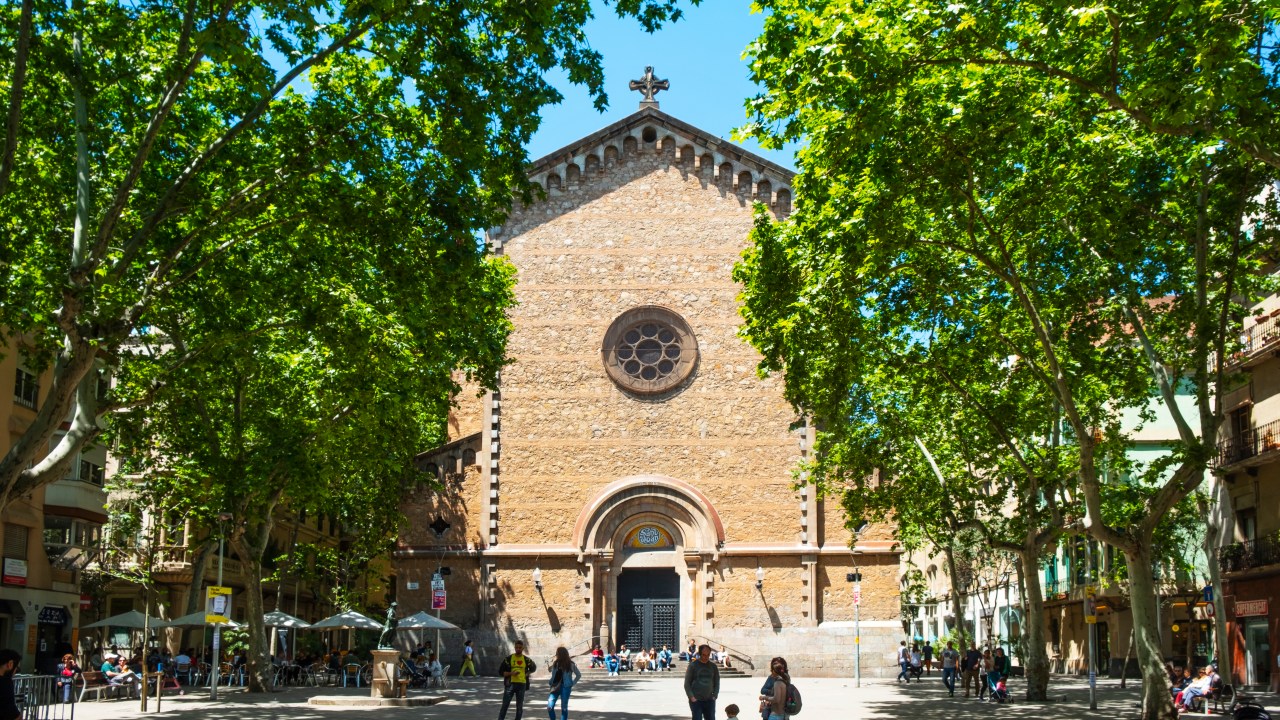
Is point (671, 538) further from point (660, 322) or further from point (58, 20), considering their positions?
point (58, 20)

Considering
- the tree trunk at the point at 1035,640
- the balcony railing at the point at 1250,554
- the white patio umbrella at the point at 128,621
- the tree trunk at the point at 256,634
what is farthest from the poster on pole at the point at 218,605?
the balcony railing at the point at 1250,554

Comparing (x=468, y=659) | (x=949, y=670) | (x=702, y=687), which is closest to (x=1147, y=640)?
(x=702, y=687)

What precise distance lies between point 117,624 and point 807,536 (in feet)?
62.7

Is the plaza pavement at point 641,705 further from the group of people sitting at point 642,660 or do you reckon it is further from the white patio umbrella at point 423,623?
the group of people sitting at point 642,660

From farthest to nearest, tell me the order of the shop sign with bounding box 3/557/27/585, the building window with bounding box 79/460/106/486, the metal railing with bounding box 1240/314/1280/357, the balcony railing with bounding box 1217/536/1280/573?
the building window with bounding box 79/460/106/486, the metal railing with bounding box 1240/314/1280/357, the balcony railing with bounding box 1217/536/1280/573, the shop sign with bounding box 3/557/27/585

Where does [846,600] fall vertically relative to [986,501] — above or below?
below

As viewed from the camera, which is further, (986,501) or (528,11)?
(986,501)

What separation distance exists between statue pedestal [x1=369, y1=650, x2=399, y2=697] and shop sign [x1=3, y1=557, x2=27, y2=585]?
10374 mm

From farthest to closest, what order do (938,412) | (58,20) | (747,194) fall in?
1. (747,194)
2. (938,412)
3. (58,20)

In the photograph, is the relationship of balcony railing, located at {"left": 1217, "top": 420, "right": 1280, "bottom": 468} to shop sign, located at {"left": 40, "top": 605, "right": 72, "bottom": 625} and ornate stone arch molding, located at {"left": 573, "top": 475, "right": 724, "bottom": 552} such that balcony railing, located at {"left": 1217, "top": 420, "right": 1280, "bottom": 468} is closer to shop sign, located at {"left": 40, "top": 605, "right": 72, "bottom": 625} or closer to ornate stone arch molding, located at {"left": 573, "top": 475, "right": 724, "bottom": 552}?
ornate stone arch molding, located at {"left": 573, "top": 475, "right": 724, "bottom": 552}

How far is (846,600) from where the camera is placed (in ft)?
124

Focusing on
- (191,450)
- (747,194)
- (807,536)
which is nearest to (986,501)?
(807,536)

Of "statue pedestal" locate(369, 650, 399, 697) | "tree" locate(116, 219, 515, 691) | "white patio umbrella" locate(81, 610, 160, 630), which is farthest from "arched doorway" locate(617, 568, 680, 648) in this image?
"white patio umbrella" locate(81, 610, 160, 630)

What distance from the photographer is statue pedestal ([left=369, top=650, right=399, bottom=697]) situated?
27109 mm
